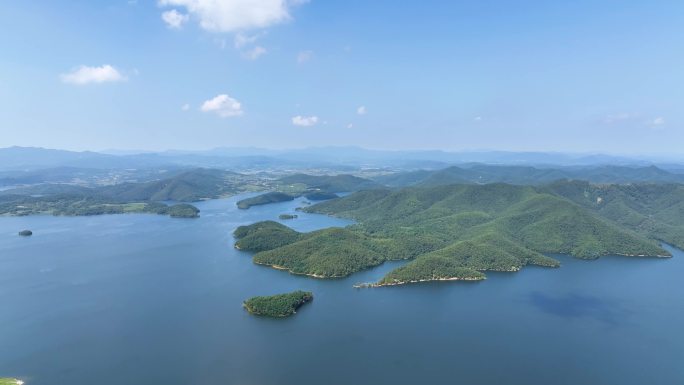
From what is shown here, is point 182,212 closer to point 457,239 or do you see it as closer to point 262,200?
point 262,200

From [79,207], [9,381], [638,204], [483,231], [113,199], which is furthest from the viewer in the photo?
[113,199]

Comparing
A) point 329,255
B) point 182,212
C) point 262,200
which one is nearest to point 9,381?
point 329,255

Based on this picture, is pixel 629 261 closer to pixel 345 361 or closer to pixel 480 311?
pixel 480 311

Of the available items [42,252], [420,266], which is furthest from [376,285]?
[42,252]

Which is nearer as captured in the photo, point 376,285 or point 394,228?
point 376,285

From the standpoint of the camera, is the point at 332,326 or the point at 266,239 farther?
the point at 266,239

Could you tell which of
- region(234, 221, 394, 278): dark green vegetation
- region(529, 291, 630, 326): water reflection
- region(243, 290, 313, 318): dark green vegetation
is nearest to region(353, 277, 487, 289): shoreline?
region(234, 221, 394, 278): dark green vegetation

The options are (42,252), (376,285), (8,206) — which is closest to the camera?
(376,285)

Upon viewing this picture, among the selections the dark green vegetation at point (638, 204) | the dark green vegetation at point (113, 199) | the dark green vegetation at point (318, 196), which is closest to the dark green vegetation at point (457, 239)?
→ the dark green vegetation at point (638, 204)
